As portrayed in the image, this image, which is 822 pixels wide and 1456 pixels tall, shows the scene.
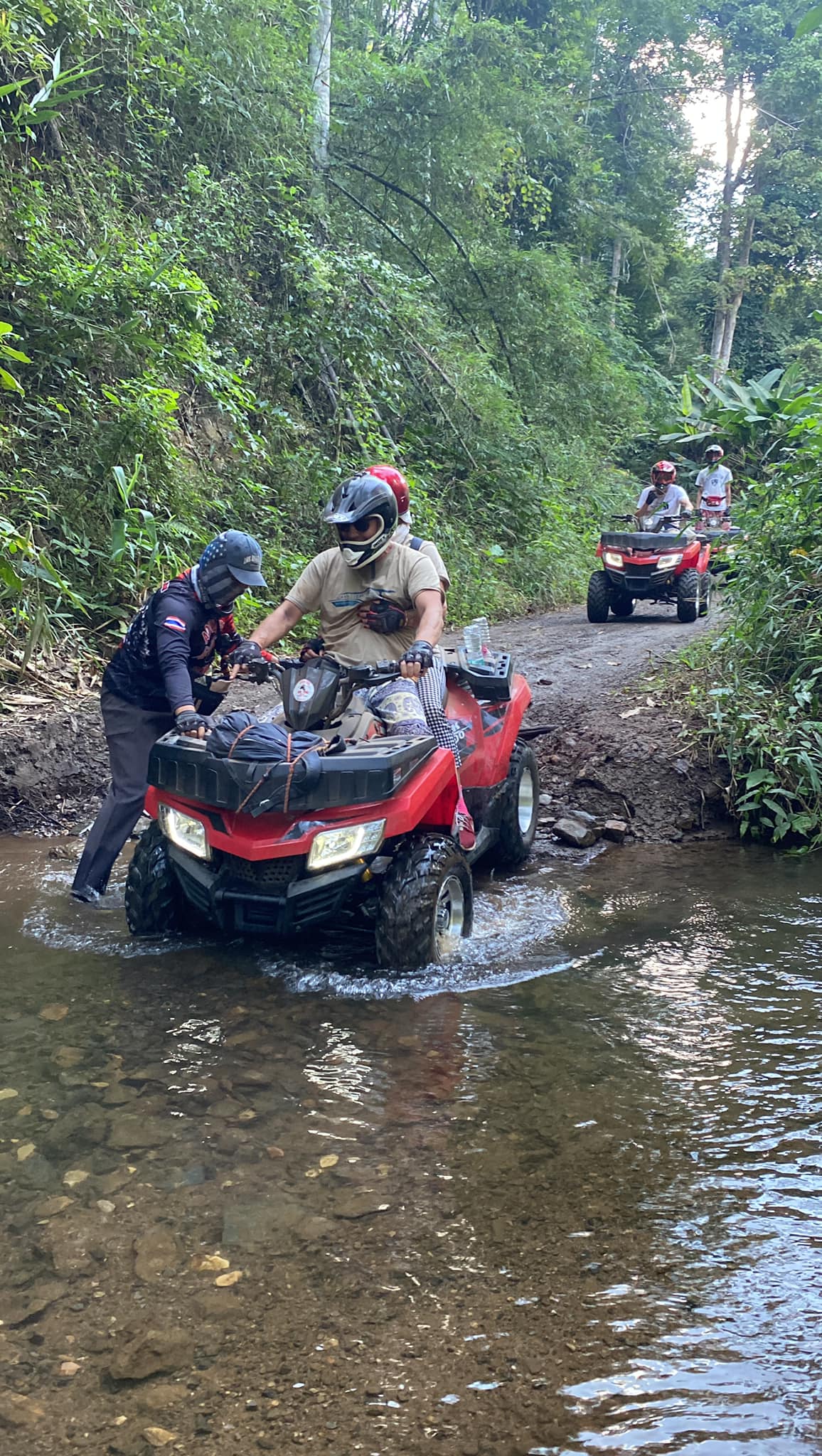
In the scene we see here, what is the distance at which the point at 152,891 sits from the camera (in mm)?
4664

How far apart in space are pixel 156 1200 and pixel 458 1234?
79 cm

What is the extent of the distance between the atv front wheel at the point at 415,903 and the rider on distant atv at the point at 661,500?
10.4m

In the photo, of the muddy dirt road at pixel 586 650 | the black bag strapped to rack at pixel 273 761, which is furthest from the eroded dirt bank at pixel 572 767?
the black bag strapped to rack at pixel 273 761

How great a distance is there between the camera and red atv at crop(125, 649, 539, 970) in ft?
13.5

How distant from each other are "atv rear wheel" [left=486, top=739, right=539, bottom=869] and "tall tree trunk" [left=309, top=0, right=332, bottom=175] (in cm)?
1173

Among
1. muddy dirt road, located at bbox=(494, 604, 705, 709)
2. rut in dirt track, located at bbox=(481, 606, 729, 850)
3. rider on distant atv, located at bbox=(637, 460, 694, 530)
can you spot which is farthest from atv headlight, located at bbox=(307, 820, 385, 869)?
rider on distant atv, located at bbox=(637, 460, 694, 530)

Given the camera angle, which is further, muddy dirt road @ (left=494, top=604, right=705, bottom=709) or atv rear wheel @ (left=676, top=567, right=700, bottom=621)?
atv rear wheel @ (left=676, top=567, right=700, bottom=621)

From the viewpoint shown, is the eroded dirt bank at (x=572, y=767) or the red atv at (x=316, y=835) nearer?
the red atv at (x=316, y=835)

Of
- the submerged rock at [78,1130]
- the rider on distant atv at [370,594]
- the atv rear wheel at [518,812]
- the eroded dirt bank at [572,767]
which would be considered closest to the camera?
the submerged rock at [78,1130]

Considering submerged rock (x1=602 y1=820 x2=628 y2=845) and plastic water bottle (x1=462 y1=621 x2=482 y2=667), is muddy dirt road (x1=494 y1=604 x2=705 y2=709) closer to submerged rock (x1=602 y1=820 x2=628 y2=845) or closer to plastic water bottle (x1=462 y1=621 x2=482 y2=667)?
submerged rock (x1=602 y1=820 x2=628 y2=845)

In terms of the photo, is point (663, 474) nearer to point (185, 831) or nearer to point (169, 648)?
point (169, 648)

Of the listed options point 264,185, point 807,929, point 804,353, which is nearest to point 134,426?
point 264,185

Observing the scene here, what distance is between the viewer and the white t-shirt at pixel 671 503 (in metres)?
14.0

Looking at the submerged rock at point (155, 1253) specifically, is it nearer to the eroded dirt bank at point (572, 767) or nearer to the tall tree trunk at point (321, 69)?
the eroded dirt bank at point (572, 767)
